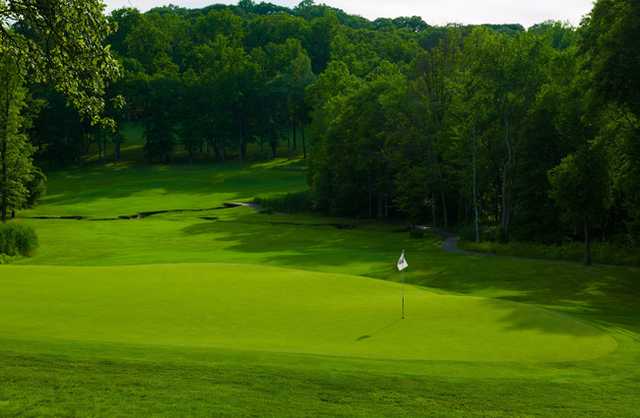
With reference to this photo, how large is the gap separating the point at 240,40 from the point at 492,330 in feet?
516

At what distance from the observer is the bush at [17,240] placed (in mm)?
43312

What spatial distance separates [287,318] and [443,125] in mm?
50129

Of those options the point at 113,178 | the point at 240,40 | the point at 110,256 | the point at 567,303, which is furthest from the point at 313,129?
the point at 240,40

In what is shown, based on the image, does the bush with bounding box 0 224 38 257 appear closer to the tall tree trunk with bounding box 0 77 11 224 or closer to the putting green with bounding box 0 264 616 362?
the tall tree trunk with bounding box 0 77 11 224

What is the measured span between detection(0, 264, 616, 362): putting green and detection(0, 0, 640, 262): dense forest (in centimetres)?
470

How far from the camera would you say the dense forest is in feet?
119

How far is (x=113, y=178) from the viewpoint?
104 meters

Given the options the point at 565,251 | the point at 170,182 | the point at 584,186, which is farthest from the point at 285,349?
the point at 170,182

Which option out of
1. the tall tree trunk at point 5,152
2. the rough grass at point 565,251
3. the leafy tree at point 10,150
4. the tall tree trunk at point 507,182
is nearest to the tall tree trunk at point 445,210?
the tall tree trunk at point 507,182

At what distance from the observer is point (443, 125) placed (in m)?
63.5

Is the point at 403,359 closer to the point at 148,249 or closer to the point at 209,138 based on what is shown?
the point at 148,249

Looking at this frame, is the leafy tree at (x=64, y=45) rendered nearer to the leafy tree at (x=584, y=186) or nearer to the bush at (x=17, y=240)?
the leafy tree at (x=584, y=186)

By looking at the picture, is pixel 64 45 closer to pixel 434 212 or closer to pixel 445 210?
pixel 445 210

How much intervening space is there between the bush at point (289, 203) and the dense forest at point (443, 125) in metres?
2.88
